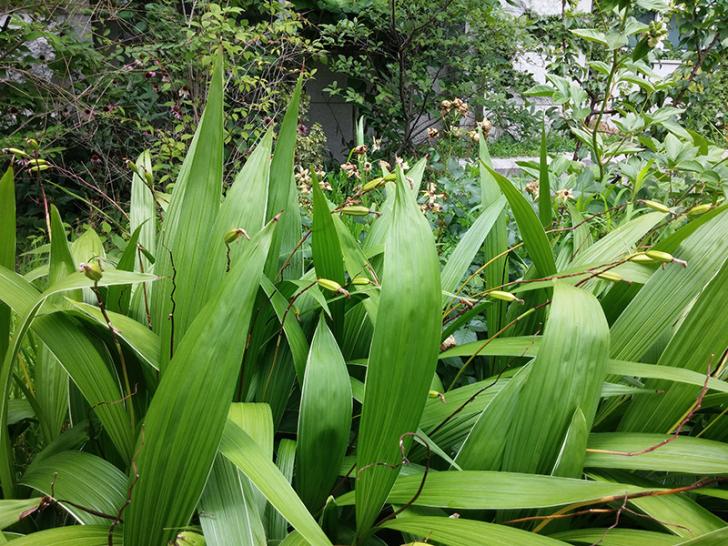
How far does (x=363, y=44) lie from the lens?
5207mm

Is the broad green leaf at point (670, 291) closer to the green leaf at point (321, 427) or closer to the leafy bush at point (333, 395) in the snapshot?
the leafy bush at point (333, 395)

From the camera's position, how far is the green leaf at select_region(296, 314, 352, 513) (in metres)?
0.84

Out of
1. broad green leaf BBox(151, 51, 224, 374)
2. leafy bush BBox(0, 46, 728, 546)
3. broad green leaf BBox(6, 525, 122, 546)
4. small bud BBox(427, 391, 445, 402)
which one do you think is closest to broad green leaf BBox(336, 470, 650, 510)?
leafy bush BBox(0, 46, 728, 546)

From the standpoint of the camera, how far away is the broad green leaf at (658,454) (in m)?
0.76

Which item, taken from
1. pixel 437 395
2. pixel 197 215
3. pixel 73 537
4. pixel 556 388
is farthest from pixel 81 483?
pixel 556 388

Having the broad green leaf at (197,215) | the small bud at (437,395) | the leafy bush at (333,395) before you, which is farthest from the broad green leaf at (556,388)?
the broad green leaf at (197,215)

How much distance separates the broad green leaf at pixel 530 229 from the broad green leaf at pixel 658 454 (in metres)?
0.33

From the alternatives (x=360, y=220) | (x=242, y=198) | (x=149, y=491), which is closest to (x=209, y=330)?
(x=149, y=491)

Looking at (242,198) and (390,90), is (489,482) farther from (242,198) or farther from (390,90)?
(390,90)

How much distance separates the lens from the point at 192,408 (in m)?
0.67

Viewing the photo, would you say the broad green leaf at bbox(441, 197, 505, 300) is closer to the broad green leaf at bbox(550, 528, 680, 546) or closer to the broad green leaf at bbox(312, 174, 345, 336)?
the broad green leaf at bbox(312, 174, 345, 336)

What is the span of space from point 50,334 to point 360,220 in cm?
122

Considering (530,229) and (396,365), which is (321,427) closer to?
(396,365)

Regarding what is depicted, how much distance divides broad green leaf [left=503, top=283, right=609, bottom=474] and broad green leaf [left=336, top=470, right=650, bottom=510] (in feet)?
0.23
